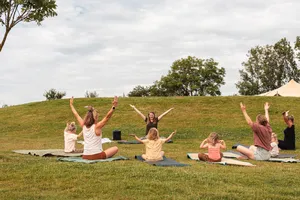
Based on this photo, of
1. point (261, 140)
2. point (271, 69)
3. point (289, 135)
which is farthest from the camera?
point (271, 69)

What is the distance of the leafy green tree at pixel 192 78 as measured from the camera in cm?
6738

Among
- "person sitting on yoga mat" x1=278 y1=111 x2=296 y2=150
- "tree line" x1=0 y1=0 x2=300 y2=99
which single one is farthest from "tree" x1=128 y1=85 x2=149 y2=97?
"person sitting on yoga mat" x1=278 y1=111 x2=296 y2=150

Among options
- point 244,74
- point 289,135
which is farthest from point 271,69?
point 289,135

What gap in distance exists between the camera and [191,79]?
67.4 m

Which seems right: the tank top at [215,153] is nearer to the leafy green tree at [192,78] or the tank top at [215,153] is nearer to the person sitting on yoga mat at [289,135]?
the person sitting on yoga mat at [289,135]

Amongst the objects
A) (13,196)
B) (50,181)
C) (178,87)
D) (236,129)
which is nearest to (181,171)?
(50,181)

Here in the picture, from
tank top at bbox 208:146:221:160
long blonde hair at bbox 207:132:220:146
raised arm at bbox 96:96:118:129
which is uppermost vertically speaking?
raised arm at bbox 96:96:118:129

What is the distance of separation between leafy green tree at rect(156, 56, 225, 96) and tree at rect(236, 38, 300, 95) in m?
4.28

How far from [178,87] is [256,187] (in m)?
61.6

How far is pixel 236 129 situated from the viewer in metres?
23.1

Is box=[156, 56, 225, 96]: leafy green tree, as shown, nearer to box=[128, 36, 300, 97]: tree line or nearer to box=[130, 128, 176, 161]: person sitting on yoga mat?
box=[128, 36, 300, 97]: tree line

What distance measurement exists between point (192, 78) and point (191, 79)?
261 mm

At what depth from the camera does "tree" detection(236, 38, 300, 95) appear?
216 feet

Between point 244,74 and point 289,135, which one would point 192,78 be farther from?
point 289,135
